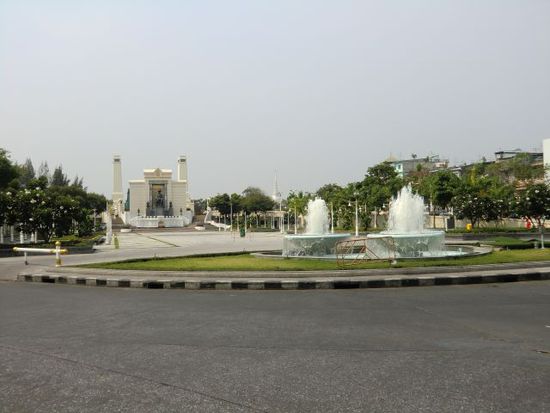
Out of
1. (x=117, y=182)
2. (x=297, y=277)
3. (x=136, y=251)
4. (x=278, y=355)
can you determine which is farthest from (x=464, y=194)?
(x=117, y=182)

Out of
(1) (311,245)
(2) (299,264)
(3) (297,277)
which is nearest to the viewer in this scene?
(3) (297,277)

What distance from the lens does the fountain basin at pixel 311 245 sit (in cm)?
1989

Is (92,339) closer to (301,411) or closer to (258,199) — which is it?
(301,411)

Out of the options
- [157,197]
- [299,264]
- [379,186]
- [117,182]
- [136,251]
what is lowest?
[299,264]

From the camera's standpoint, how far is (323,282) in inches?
510

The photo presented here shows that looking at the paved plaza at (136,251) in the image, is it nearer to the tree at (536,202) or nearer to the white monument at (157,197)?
the tree at (536,202)

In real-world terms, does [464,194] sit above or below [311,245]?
above

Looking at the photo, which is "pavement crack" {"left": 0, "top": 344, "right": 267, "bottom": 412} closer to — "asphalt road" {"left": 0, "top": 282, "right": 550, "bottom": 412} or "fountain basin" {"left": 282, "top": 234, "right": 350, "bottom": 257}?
"asphalt road" {"left": 0, "top": 282, "right": 550, "bottom": 412}

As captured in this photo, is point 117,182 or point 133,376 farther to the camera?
point 117,182

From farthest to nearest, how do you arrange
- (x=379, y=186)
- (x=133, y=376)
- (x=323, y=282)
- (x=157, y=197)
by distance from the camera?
(x=157, y=197), (x=379, y=186), (x=323, y=282), (x=133, y=376)

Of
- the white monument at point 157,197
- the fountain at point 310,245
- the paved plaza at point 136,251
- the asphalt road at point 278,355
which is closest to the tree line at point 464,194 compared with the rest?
the fountain at point 310,245

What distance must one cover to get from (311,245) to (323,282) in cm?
699

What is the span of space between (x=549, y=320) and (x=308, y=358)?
4648mm

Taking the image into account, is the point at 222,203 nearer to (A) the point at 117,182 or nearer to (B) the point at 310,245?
(A) the point at 117,182
